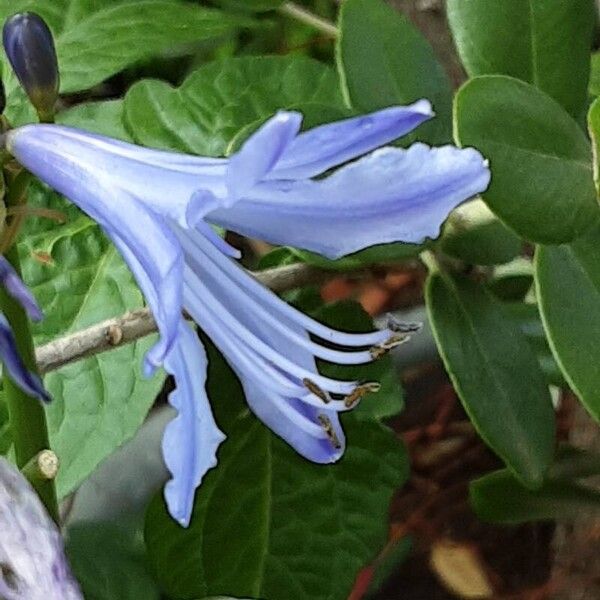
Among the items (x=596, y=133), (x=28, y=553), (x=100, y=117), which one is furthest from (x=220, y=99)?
(x=28, y=553)

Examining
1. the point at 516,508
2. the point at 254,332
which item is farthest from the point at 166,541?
the point at 254,332

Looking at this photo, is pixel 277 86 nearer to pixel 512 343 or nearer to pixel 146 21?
pixel 146 21

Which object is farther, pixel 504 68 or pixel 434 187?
pixel 504 68

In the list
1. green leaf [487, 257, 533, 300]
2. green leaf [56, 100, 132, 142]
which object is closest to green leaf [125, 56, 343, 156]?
green leaf [56, 100, 132, 142]

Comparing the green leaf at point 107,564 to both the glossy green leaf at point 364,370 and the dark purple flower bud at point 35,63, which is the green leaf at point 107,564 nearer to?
the glossy green leaf at point 364,370

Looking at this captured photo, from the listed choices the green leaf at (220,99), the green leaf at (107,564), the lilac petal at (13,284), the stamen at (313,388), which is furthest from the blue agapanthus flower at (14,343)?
the green leaf at (107,564)
